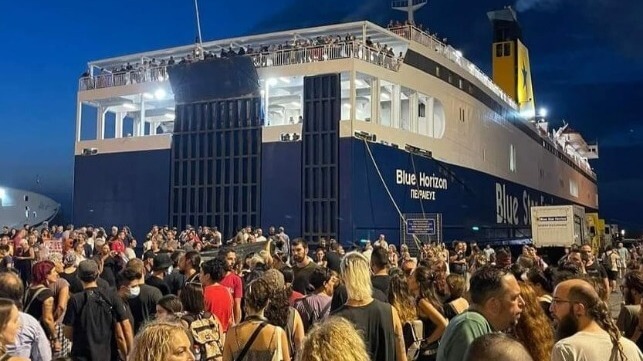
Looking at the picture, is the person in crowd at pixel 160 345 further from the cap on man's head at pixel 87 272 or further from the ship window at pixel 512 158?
the ship window at pixel 512 158

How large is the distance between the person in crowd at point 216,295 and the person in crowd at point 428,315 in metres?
1.53

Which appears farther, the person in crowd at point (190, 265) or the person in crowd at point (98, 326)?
the person in crowd at point (190, 265)

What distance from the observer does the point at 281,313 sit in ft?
13.4

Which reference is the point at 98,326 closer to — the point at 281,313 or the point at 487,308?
the point at 281,313

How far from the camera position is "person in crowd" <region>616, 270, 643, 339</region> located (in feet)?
14.4

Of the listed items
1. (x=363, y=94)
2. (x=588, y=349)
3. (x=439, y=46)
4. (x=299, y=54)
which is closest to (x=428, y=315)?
(x=588, y=349)

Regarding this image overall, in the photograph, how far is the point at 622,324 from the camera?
446 cm

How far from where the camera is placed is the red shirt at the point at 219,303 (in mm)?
5055

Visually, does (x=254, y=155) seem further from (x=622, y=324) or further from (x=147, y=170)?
(x=622, y=324)

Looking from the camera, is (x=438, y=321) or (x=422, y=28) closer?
(x=438, y=321)

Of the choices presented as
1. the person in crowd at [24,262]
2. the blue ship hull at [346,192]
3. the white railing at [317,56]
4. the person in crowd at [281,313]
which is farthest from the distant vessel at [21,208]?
the person in crowd at [281,313]

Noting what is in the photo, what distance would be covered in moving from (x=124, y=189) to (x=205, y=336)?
1946cm

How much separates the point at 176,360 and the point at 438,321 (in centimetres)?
276

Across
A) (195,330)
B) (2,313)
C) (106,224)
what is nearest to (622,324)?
(195,330)
